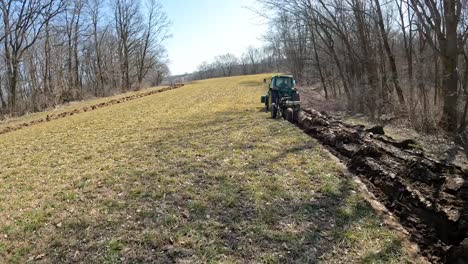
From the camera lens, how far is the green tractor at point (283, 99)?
13906mm

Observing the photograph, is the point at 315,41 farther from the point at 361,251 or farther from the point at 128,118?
the point at 361,251

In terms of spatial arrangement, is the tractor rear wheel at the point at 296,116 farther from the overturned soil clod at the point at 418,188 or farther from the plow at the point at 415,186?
the overturned soil clod at the point at 418,188

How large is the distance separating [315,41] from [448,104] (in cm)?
1892

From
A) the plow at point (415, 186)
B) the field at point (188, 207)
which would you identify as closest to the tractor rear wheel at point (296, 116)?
the plow at point (415, 186)

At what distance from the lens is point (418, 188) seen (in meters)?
5.85

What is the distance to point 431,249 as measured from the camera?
167 inches

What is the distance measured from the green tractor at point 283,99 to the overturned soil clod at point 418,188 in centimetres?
439

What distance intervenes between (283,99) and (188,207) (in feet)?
34.0

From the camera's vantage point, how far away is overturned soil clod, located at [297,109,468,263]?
4418 millimetres

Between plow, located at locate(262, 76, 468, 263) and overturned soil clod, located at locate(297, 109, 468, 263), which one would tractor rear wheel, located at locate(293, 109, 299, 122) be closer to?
plow, located at locate(262, 76, 468, 263)

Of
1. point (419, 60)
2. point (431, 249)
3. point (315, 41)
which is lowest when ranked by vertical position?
point (431, 249)

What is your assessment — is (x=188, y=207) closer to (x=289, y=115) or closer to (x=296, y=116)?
(x=296, y=116)

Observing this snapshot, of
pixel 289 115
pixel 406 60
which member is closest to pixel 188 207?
pixel 289 115

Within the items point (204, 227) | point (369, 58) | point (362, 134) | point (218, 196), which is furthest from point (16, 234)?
point (369, 58)
